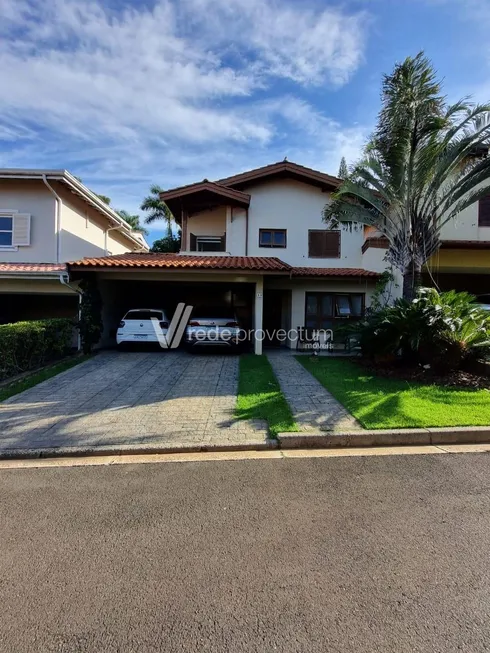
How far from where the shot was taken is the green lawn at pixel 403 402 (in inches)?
214

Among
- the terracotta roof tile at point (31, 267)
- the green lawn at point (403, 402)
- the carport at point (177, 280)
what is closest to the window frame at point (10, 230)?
the terracotta roof tile at point (31, 267)

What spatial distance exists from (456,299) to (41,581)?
889cm

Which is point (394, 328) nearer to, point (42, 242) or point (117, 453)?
point (117, 453)

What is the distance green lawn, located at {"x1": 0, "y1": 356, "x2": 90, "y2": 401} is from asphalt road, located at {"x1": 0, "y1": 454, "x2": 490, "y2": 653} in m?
3.61

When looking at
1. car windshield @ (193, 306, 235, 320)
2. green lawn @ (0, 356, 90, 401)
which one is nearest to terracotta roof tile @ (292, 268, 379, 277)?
car windshield @ (193, 306, 235, 320)

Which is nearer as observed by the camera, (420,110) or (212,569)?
(212,569)

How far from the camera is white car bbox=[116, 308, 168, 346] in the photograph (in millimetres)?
12180

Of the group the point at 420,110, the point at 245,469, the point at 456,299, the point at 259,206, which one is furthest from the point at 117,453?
the point at 259,206

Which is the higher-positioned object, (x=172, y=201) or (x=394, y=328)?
(x=172, y=201)

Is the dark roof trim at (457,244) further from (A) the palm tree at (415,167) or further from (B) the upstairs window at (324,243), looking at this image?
(A) the palm tree at (415,167)

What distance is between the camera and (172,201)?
1504 centimetres

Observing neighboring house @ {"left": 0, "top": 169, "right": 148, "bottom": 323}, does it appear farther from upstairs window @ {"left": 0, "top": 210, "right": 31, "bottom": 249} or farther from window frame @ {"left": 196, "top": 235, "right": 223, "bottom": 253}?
window frame @ {"left": 196, "top": 235, "right": 223, "bottom": 253}

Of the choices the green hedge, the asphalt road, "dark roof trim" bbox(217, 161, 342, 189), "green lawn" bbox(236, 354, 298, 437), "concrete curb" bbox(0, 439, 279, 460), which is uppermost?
"dark roof trim" bbox(217, 161, 342, 189)

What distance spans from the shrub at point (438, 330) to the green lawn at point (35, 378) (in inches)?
310
